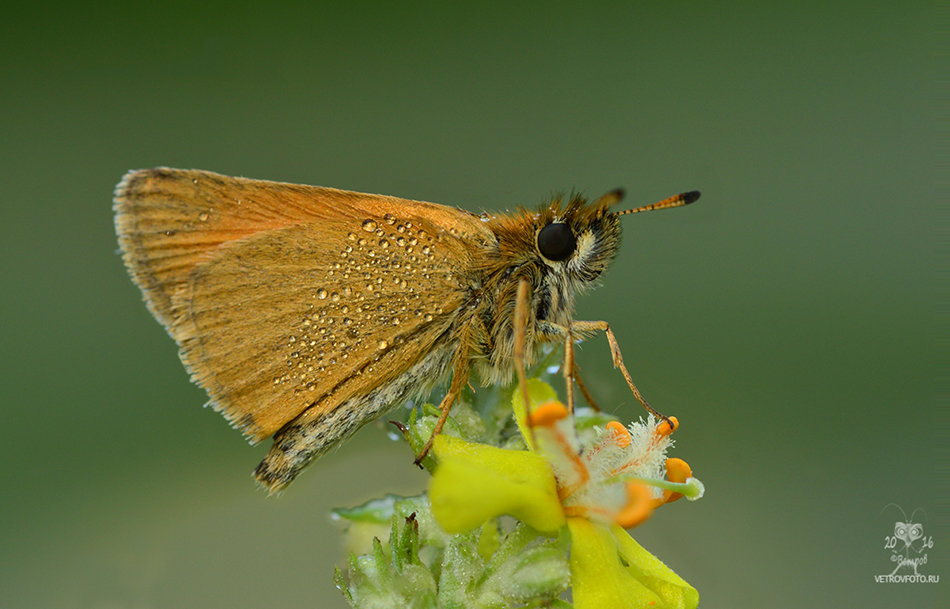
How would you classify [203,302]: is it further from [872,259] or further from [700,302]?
[872,259]

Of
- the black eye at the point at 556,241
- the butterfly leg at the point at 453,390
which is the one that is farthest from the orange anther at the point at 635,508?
the black eye at the point at 556,241

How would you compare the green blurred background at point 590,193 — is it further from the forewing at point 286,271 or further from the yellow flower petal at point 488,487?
the yellow flower petal at point 488,487

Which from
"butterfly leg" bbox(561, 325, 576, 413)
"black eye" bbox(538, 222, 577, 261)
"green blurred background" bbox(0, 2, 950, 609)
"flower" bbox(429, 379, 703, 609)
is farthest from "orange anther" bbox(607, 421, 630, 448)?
"green blurred background" bbox(0, 2, 950, 609)

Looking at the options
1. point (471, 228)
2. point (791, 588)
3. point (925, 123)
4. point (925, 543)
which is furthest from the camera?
point (925, 123)

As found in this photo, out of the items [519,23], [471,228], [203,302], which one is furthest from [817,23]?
[203,302]

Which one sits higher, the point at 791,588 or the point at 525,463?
the point at 791,588

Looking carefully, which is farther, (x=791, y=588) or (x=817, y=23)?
(x=817, y=23)

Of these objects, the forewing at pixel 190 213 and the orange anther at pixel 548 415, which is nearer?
the orange anther at pixel 548 415
